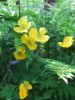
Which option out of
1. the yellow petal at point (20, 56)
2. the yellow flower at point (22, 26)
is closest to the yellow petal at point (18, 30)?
the yellow flower at point (22, 26)

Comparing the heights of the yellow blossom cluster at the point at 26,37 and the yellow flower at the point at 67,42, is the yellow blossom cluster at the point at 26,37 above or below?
above

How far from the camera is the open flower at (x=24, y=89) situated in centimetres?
171

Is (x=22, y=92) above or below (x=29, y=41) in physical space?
below

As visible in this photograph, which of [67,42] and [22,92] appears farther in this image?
[67,42]

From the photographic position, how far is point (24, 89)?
5.62 ft

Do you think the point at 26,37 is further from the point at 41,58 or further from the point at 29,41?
the point at 41,58

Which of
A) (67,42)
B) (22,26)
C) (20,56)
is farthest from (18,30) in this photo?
(67,42)

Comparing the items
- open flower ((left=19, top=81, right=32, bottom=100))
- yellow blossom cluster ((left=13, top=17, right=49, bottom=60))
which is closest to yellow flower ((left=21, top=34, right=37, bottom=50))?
yellow blossom cluster ((left=13, top=17, right=49, bottom=60))

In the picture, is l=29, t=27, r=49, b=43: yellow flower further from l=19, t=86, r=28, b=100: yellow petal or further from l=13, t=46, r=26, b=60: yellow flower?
l=19, t=86, r=28, b=100: yellow petal

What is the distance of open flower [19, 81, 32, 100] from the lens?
1705mm

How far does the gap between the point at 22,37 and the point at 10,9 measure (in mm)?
299

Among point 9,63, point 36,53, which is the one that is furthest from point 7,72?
point 36,53

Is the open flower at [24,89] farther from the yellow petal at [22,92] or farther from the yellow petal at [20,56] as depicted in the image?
the yellow petal at [20,56]

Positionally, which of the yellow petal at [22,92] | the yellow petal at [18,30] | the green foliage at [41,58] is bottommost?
the yellow petal at [22,92]
